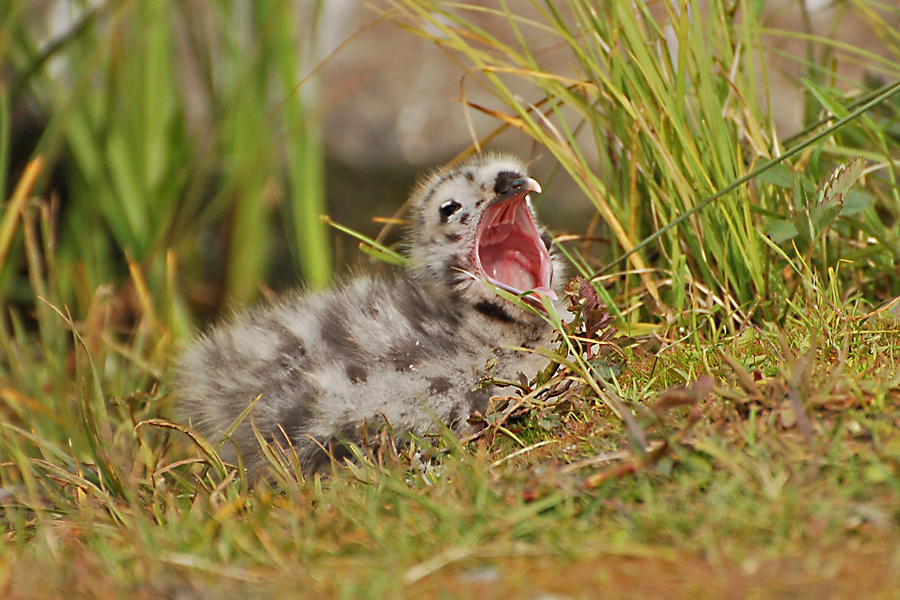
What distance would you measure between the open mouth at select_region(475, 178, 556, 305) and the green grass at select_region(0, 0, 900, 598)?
197 millimetres

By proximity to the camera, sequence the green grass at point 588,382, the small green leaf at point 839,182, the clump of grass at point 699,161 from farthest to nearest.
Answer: the clump of grass at point 699,161 < the small green leaf at point 839,182 < the green grass at point 588,382

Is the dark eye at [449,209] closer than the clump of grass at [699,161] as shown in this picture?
No

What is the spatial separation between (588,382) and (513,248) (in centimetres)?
96

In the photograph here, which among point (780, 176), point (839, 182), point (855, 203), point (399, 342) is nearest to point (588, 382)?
point (399, 342)

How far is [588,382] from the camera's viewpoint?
193cm

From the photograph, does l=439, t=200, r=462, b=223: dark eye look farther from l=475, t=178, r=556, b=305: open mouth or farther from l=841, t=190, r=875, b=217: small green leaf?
l=841, t=190, r=875, b=217: small green leaf

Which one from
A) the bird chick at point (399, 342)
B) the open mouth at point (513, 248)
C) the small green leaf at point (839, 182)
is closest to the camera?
the small green leaf at point (839, 182)

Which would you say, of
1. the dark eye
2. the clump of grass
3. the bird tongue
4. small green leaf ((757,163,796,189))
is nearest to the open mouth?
the bird tongue

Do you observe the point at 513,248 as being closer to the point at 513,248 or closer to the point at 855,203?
the point at 513,248

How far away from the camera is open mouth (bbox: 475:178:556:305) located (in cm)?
255

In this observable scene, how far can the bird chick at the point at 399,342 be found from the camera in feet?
7.29

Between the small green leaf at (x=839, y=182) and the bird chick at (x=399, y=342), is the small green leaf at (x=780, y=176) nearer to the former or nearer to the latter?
the small green leaf at (x=839, y=182)

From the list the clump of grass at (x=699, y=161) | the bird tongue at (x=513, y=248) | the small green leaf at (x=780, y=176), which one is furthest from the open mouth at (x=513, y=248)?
the small green leaf at (x=780, y=176)

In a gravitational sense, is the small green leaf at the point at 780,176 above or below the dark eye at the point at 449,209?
below
